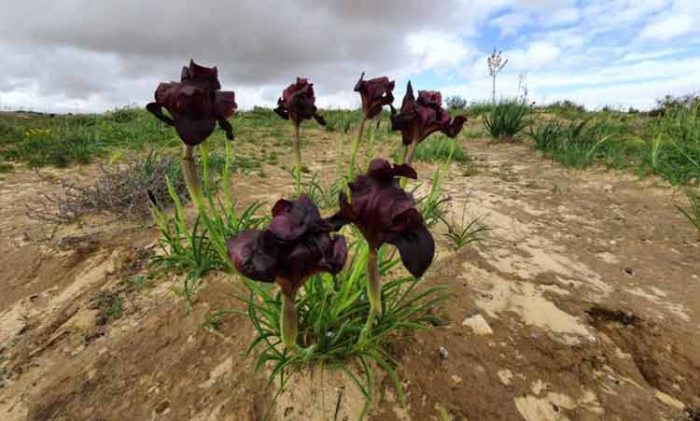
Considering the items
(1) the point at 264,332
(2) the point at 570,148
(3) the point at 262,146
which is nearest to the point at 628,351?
(1) the point at 264,332

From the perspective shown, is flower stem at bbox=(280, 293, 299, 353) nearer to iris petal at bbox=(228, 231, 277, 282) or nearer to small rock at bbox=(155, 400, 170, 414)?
iris petal at bbox=(228, 231, 277, 282)

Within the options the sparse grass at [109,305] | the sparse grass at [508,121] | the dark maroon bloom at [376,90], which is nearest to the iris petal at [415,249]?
the dark maroon bloom at [376,90]

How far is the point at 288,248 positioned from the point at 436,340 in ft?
3.11

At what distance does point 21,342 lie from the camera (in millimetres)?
1676

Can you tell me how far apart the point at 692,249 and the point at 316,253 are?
2821 millimetres

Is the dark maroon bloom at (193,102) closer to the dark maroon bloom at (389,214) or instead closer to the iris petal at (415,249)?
the dark maroon bloom at (389,214)

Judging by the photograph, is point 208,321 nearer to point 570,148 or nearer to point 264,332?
point 264,332

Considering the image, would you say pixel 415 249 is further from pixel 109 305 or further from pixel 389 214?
pixel 109 305

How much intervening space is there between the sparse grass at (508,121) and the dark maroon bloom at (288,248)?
657 centimetres

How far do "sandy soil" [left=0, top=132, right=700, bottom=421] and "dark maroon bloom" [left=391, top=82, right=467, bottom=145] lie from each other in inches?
31.6

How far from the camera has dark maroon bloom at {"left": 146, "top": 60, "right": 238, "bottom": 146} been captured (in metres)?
1.14

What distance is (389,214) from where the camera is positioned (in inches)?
33.0

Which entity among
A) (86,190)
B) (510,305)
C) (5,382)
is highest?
(86,190)

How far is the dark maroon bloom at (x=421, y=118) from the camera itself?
53.7 inches
